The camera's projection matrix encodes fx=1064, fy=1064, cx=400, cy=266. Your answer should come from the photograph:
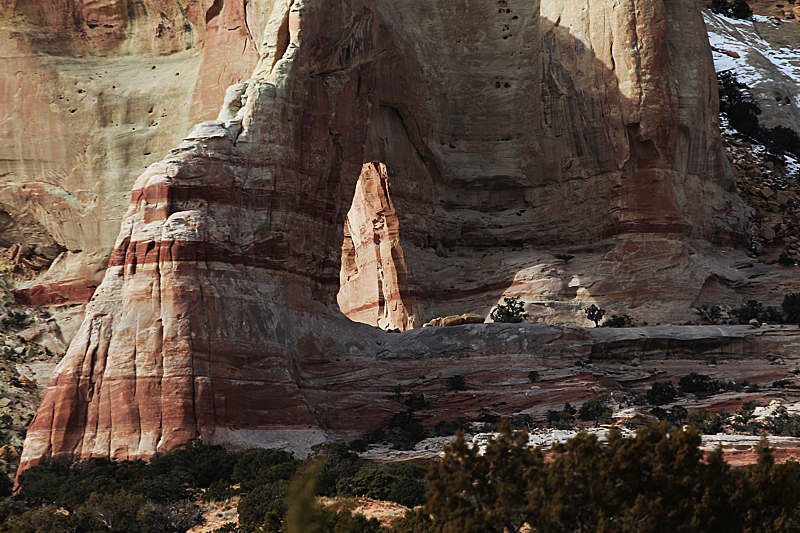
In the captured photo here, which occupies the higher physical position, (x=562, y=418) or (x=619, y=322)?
(x=619, y=322)

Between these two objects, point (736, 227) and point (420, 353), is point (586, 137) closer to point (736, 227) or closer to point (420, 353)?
point (736, 227)

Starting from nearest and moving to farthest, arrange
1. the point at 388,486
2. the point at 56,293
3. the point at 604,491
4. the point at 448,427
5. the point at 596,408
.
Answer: the point at 604,491 → the point at 388,486 → the point at 596,408 → the point at 448,427 → the point at 56,293

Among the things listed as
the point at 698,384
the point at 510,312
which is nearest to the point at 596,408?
the point at 698,384

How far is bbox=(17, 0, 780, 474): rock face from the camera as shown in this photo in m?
39.9

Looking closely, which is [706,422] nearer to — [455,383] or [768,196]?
[455,383]

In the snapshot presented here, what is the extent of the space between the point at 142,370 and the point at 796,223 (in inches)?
1619

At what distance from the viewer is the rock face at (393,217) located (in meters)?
39.9

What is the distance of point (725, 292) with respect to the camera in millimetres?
54281

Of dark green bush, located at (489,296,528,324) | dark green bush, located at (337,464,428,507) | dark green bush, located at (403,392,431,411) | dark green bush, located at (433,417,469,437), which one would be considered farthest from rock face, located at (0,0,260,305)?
dark green bush, located at (337,464,428,507)

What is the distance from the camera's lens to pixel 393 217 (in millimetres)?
56062

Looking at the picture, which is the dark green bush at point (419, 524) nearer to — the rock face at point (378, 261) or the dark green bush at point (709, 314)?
the dark green bush at point (709, 314)

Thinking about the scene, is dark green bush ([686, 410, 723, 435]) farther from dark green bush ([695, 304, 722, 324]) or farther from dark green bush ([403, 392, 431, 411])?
dark green bush ([695, 304, 722, 324])

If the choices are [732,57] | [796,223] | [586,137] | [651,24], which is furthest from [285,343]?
[732,57]

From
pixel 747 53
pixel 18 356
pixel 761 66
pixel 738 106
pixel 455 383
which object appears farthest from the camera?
pixel 747 53
